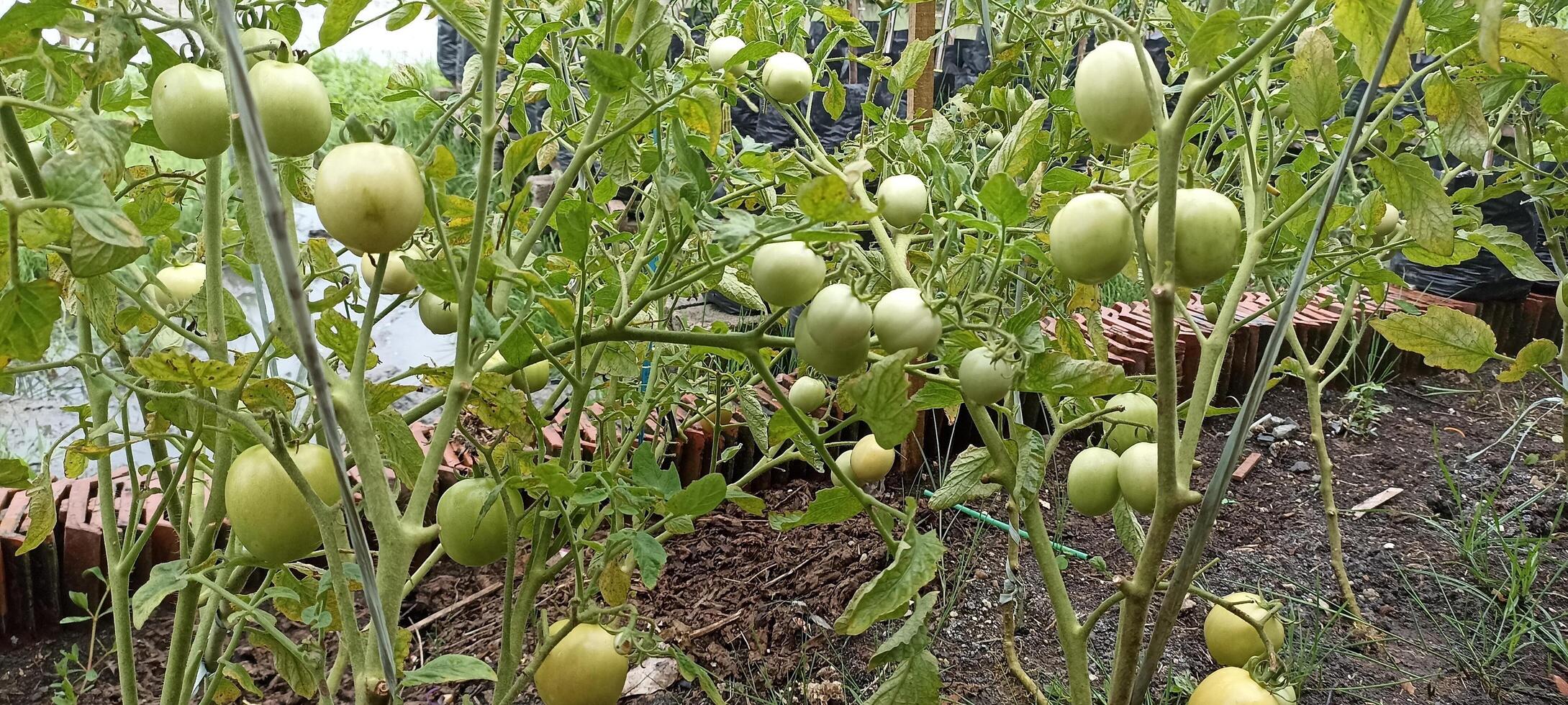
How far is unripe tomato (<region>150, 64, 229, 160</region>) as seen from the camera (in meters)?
0.45

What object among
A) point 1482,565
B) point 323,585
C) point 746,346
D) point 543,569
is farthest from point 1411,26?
point 1482,565

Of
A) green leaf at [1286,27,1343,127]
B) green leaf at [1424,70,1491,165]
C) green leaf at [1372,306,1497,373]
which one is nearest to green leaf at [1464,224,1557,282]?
green leaf at [1372,306,1497,373]

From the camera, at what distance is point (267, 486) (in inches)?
21.1

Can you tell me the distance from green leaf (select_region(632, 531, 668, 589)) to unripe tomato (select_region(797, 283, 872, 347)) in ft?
0.58

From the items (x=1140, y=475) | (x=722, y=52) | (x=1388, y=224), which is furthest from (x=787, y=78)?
(x=1388, y=224)

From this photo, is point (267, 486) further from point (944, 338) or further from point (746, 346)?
point (944, 338)

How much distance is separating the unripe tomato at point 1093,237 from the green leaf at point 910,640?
24cm

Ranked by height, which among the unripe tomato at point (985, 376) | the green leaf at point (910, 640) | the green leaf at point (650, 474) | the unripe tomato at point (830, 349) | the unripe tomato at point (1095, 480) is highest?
the unripe tomato at point (830, 349)

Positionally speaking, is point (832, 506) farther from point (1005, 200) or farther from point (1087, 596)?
point (1087, 596)

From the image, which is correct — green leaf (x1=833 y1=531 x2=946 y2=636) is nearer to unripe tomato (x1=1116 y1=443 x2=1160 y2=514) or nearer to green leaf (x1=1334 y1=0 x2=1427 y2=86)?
unripe tomato (x1=1116 y1=443 x2=1160 y2=514)

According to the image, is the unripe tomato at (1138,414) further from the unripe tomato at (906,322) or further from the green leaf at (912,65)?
the green leaf at (912,65)

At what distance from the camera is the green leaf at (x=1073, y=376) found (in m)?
0.56

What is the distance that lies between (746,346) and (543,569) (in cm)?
23

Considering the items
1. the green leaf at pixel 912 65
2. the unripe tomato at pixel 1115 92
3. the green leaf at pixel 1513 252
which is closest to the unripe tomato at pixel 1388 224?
the green leaf at pixel 1513 252
